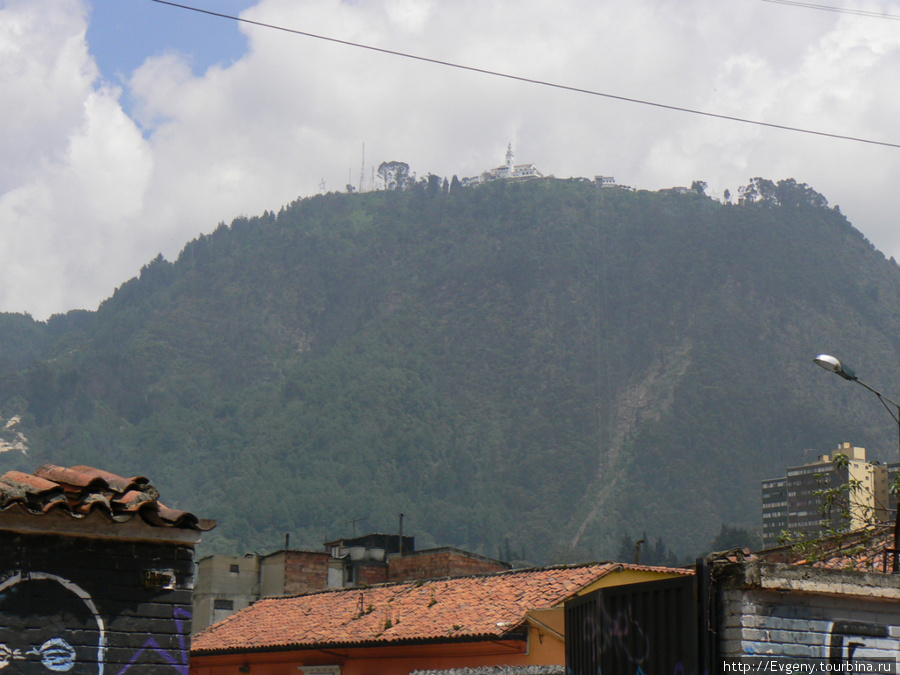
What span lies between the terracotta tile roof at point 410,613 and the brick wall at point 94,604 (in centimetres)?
1269

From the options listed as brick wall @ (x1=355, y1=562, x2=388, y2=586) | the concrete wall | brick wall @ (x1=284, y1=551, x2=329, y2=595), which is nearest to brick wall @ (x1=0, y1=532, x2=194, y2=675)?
brick wall @ (x1=284, y1=551, x2=329, y2=595)

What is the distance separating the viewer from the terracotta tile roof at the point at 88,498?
26.7 feet

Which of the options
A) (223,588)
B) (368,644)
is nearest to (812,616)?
(368,644)

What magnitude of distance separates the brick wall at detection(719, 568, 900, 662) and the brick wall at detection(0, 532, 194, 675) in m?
4.09

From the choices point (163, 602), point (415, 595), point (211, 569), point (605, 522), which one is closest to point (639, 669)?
point (163, 602)

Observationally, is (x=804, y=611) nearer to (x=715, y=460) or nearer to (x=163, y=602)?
(x=163, y=602)

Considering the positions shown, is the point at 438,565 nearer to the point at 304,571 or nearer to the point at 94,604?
the point at 304,571

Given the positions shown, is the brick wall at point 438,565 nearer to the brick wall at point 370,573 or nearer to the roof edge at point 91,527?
the brick wall at point 370,573

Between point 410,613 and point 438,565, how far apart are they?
17.8 metres

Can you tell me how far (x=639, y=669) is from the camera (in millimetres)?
8195

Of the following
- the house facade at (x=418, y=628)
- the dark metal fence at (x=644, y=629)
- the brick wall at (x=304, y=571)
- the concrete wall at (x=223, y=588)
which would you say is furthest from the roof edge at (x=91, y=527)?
the concrete wall at (x=223, y=588)

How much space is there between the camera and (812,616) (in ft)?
25.3

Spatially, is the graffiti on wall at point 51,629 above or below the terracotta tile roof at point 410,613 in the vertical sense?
above

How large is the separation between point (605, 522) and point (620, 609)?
176187mm
